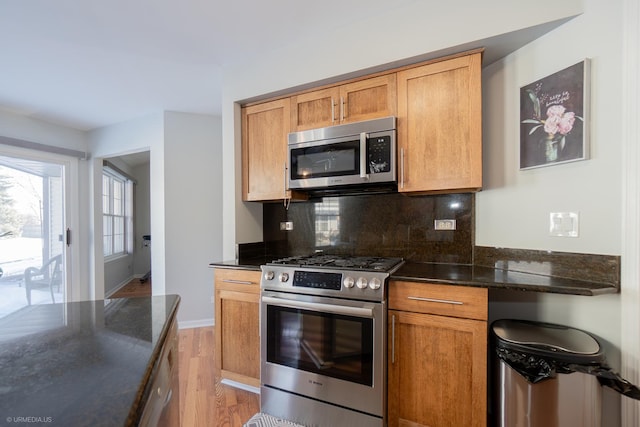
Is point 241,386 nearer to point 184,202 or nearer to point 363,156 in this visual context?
point 363,156

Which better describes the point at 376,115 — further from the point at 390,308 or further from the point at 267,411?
the point at 267,411

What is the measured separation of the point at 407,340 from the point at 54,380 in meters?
1.47

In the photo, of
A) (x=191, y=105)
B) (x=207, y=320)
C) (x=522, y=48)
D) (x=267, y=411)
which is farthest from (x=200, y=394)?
(x=522, y=48)

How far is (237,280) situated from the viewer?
2.03m

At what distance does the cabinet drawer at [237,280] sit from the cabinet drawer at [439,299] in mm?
929

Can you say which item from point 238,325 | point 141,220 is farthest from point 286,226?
point 141,220

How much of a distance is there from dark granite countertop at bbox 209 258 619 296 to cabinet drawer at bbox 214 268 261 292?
65 mm

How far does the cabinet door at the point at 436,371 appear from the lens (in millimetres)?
1415

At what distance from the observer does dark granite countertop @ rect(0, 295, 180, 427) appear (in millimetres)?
431

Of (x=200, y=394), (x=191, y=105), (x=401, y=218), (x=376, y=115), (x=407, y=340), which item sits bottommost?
(x=200, y=394)

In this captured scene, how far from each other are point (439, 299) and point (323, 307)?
638 mm

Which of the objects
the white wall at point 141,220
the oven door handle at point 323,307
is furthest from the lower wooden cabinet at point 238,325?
the white wall at point 141,220

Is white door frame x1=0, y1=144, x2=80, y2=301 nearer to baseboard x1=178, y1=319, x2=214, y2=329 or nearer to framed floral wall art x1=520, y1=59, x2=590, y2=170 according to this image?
baseboard x1=178, y1=319, x2=214, y2=329

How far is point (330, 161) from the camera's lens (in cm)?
202
